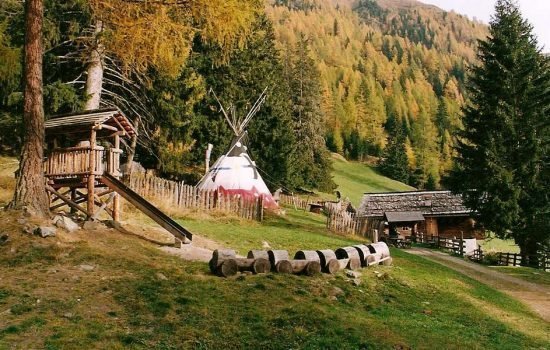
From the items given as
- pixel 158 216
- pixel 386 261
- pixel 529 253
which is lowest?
pixel 529 253

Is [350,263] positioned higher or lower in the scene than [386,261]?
higher

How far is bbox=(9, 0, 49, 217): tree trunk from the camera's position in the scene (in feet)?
38.0

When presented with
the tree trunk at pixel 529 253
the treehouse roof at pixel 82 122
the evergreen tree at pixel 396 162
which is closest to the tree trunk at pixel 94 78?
the treehouse roof at pixel 82 122

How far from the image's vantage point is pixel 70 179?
1512 centimetres

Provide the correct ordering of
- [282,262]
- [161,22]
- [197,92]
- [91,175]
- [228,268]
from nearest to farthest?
[228,268] < [282,262] < [161,22] < [91,175] < [197,92]

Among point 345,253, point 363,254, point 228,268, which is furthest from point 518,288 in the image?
point 228,268

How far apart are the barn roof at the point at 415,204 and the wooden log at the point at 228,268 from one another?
38058 mm

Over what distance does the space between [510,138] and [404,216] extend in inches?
748

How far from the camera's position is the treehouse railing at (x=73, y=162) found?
14672 millimetres

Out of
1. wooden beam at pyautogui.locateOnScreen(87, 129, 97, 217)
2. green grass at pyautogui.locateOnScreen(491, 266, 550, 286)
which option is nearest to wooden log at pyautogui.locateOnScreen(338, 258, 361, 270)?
wooden beam at pyautogui.locateOnScreen(87, 129, 97, 217)

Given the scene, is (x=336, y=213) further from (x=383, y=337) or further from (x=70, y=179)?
(x=383, y=337)

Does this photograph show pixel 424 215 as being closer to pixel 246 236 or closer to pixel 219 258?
pixel 246 236

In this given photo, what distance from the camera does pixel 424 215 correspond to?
47312 millimetres

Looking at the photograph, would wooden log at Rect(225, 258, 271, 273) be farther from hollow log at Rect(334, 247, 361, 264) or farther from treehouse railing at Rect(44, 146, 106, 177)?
treehouse railing at Rect(44, 146, 106, 177)
